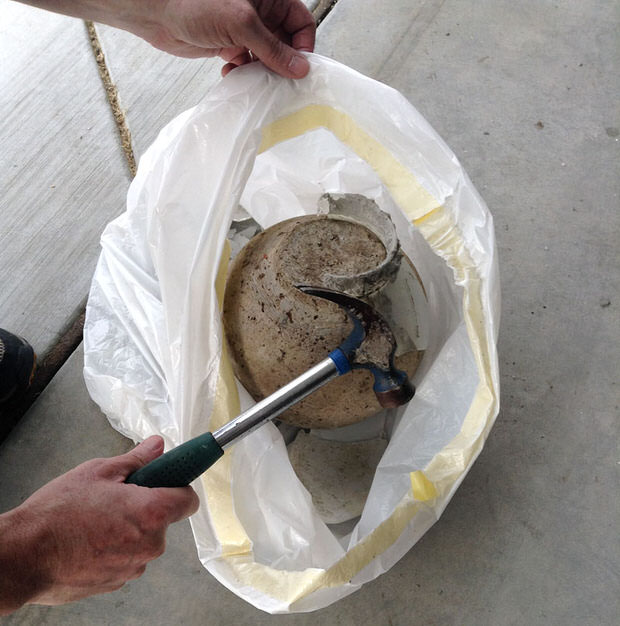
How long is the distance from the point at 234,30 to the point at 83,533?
0.52 m

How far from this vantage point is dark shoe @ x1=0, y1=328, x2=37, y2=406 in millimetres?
940

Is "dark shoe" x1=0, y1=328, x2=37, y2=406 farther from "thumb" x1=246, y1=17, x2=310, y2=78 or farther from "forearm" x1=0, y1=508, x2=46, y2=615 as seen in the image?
"thumb" x1=246, y1=17, x2=310, y2=78

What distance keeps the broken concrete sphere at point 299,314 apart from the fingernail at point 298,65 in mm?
169

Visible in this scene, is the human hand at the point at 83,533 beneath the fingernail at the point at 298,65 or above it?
beneath

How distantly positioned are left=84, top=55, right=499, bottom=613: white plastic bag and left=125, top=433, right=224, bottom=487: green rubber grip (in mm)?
86

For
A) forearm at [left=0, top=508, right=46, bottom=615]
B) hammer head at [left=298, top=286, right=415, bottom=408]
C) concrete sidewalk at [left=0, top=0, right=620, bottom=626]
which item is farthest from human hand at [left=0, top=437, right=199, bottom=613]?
concrete sidewalk at [left=0, top=0, right=620, bottom=626]

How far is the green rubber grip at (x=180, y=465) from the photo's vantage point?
0.59 m

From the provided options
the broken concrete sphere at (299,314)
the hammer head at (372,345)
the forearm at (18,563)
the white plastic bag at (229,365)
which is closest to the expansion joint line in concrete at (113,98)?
the white plastic bag at (229,365)

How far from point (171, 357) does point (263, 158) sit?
0.37 metres

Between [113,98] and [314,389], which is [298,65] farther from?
[113,98]

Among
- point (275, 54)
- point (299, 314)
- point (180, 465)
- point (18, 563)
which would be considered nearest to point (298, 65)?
point (275, 54)

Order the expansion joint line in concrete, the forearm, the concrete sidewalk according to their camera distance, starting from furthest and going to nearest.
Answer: the expansion joint line in concrete, the concrete sidewalk, the forearm

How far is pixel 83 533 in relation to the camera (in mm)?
551

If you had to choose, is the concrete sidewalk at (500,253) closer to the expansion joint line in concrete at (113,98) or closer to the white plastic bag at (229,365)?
the expansion joint line in concrete at (113,98)
